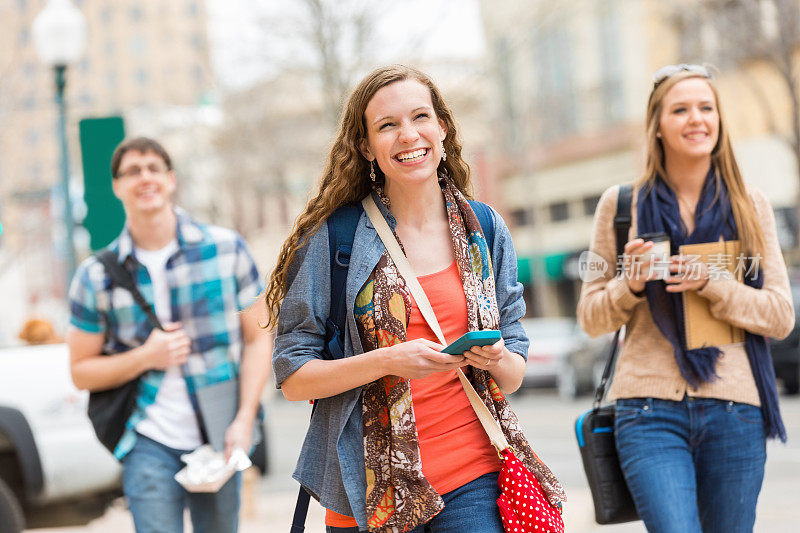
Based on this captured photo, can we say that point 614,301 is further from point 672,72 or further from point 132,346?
point 132,346

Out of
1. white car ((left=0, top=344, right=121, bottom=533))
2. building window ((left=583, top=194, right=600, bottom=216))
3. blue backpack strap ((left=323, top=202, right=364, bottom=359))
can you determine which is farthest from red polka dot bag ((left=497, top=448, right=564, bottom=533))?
building window ((left=583, top=194, right=600, bottom=216))

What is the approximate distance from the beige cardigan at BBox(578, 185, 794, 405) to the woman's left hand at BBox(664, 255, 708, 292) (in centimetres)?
4

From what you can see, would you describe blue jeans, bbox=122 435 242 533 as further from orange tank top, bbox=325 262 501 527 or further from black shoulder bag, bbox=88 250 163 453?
orange tank top, bbox=325 262 501 527

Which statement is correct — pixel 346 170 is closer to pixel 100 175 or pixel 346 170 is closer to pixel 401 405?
pixel 401 405

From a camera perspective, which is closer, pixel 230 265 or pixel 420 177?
pixel 420 177

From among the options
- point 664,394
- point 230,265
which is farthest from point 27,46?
point 664,394

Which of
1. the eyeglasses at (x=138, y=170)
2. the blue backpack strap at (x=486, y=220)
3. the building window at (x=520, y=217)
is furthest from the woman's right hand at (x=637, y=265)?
the building window at (x=520, y=217)

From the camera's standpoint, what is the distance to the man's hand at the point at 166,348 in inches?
162

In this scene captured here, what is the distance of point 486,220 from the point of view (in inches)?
118

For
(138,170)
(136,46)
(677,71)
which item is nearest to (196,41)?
(138,170)

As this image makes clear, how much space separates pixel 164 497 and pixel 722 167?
95.0 inches

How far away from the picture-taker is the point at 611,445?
3.78 metres

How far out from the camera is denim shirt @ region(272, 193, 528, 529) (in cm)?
270

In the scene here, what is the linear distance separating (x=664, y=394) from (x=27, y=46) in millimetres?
20406
